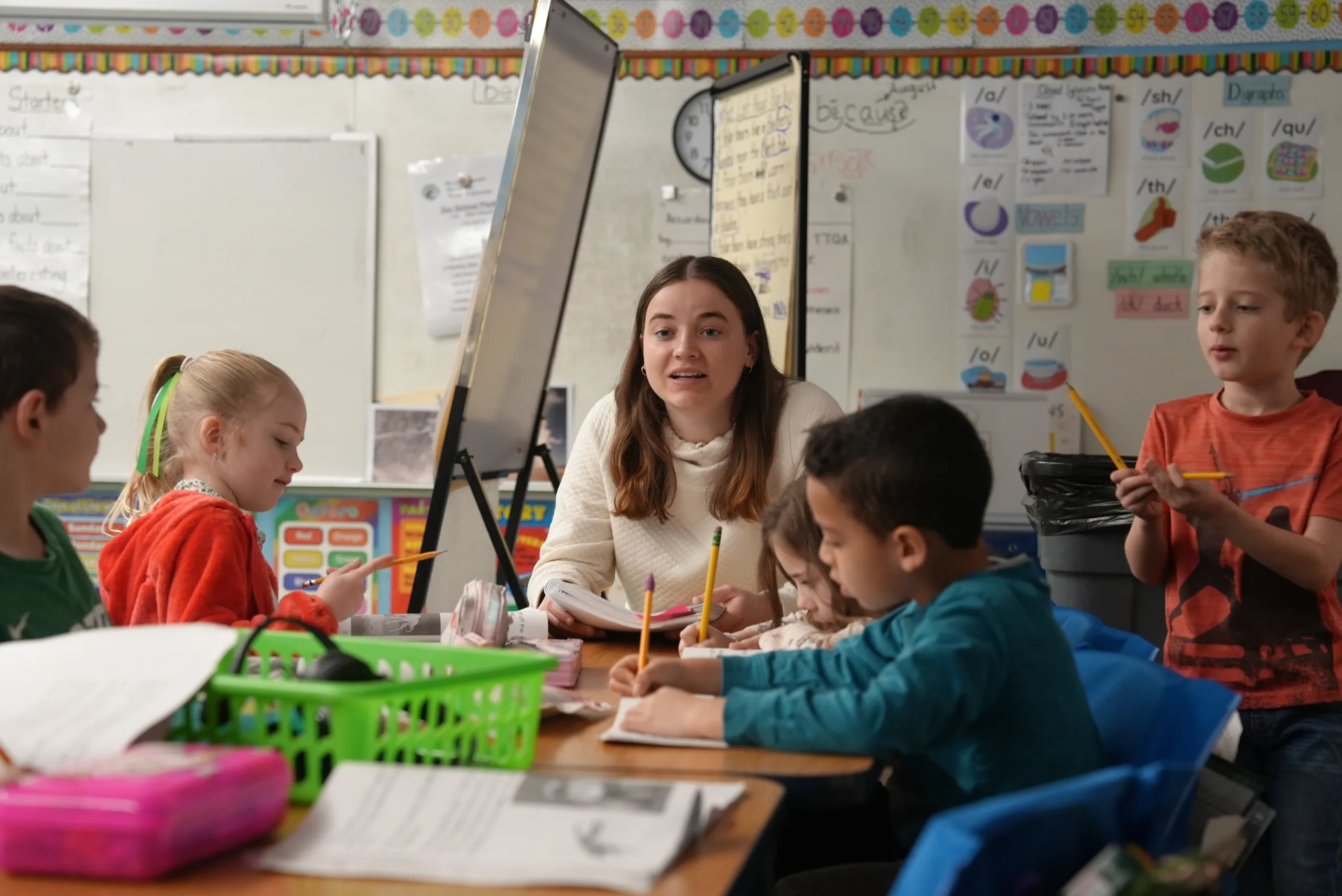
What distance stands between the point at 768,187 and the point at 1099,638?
79.7 inches

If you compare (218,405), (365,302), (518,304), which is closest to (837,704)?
(218,405)

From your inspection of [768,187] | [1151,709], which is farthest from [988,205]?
[1151,709]

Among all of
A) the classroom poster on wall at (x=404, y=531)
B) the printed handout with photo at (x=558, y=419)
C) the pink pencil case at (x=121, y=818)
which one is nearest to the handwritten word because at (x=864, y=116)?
the printed handout with photo at (x=558, y=419)

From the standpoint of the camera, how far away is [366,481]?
12.5 ft

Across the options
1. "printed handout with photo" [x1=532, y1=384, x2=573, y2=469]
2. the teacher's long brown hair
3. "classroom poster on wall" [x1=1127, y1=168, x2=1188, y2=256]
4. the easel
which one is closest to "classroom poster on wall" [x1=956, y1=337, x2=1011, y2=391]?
"classroom poster on wall" [x1=1127, y1=168, x2=1188, y2=256]

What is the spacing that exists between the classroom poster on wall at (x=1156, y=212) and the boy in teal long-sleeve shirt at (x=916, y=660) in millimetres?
2567

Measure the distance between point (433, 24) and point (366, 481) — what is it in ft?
4.71

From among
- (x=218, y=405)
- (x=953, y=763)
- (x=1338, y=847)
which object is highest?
(x=218, y=405)

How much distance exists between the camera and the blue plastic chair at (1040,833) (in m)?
0.73

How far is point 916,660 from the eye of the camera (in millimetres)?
1094

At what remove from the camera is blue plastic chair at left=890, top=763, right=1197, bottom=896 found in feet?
2.41

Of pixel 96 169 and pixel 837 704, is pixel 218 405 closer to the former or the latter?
pixel 837 704

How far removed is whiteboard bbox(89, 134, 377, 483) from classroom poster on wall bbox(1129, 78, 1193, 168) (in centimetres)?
230

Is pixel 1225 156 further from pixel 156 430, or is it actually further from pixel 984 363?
pixel 156 430
